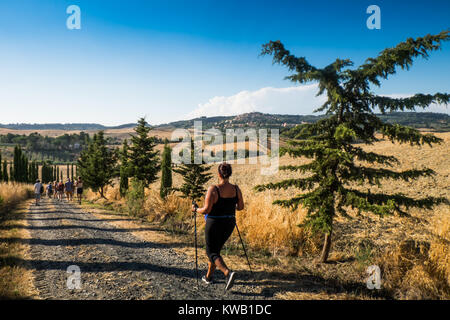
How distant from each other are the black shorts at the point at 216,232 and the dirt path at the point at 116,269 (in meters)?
0.70

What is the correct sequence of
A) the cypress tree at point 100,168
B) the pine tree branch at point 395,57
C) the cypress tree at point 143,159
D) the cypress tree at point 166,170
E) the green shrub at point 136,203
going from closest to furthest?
the pine tree branch at point 395,57 < the green shrub at point 136,203 < the cypress tree at point 143,159 < the cypress tree at point 166,170 < the cypress tree at point 100,168

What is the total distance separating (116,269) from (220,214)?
9.06 ft

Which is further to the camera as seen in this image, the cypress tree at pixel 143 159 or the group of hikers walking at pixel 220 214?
the cypress tree at pixel 143 159

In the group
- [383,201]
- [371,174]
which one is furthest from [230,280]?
[371,174]

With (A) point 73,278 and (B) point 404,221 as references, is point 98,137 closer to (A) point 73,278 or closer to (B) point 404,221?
(A) point 73,278

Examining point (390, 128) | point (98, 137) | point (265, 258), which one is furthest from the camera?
point (98, 137)

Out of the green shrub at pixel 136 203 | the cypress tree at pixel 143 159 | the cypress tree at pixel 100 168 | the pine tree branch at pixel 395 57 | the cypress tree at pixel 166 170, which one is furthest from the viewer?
the cypress tree at pixel 100 168

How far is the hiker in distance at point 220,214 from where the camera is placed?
4219 mm

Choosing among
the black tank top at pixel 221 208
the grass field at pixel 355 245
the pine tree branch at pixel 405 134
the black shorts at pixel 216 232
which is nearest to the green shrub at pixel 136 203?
the grass field at pixel 355 245

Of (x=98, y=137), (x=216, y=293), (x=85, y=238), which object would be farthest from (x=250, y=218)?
(x=98, y=137)

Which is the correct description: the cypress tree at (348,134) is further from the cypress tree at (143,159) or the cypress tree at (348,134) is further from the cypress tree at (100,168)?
the cypress tree at (100,168)

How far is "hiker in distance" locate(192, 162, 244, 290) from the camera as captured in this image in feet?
13.8
